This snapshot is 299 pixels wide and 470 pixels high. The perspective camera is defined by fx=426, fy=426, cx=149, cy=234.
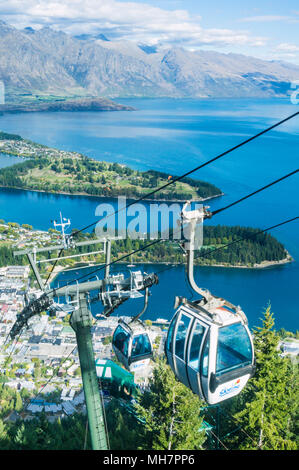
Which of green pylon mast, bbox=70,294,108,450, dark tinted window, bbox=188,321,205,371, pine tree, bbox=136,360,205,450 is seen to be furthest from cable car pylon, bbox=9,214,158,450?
pine tree, bbox=136,360,205,450

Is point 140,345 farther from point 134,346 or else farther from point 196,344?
point 196,344

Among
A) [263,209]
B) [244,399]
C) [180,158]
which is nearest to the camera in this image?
[244,399]

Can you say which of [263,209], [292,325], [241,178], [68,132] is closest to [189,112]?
[68,132]

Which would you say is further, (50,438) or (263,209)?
(263,209)

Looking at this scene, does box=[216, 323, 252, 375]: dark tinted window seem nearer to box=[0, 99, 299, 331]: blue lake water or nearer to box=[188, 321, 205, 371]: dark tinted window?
box=[188, 321, 205, 371]: dark tinted window

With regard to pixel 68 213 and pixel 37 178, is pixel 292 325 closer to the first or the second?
pixel 68 213

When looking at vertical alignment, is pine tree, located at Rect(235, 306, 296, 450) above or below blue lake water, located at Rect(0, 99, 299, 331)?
above

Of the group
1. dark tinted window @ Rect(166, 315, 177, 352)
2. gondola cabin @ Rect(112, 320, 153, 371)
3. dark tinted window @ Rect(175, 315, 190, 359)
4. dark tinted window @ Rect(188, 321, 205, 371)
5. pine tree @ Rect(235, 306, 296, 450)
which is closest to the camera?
dark tinted window @ Rect(188, 321, 205, 371)

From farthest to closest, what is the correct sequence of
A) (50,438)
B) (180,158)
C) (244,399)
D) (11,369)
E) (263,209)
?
(180,158)
(263,209)
(11,369)
(244,399)
(50,438)
